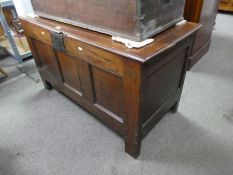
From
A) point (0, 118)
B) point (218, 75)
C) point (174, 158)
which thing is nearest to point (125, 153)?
point (174, 158)

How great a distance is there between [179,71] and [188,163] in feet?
1.94

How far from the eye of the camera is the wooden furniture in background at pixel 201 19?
1.70 m

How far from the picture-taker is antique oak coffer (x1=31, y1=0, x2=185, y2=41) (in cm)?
80

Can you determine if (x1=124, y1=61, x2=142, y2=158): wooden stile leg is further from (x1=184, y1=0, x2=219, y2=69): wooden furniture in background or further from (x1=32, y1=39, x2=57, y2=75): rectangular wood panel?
(x1=184, y1=0, x2=219, y2=69): wooden furniture in background

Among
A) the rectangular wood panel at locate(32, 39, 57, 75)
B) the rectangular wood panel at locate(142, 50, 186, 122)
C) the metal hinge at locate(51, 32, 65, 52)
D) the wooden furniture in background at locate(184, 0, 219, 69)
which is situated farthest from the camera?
the wooden furniture in background at locate(184, 0, 219, 69)

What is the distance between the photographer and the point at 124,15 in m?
0.82

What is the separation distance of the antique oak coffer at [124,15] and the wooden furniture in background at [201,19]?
0.79m

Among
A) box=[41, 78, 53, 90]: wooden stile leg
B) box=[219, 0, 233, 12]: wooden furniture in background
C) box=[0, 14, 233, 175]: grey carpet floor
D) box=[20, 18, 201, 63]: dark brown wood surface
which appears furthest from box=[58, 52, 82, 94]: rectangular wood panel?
box=[219, 0, 233, 12]: wooden furniture in background

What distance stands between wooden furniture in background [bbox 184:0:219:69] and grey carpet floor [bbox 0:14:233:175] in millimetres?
397

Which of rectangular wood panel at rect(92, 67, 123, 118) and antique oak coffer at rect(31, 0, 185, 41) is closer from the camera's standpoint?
antique oak coffer at rect(31, 0, 185, 41)

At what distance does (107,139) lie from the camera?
1.31 meters

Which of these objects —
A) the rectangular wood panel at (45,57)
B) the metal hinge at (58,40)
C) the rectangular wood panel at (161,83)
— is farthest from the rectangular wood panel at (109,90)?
the rectangular wood panel at (45,57)

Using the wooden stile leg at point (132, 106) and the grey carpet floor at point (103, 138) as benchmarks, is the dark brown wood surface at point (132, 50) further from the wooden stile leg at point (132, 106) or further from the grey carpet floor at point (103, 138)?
the grey carpet floor at point (103, 138)

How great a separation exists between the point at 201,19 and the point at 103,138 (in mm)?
1494
